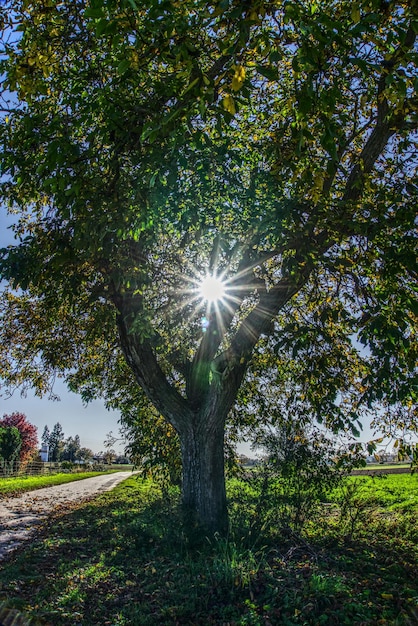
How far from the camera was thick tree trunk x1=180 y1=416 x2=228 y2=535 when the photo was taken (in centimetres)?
837

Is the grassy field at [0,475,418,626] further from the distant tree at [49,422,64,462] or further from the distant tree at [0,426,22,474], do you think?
the distant tree at [49,422,64,462]

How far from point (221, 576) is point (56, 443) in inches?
4950

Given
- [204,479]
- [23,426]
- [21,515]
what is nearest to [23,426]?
[23,426]

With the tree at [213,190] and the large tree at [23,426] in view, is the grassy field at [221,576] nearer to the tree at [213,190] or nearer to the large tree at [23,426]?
the tree at [213,190]

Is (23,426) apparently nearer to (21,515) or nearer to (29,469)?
(29,469)

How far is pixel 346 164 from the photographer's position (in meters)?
9.82

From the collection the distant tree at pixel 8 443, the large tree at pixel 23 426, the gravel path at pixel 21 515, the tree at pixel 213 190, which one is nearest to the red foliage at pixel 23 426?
the large tree at pixel 23 426

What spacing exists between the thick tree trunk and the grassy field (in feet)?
1.30

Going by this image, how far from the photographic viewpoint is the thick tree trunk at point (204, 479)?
8.37m

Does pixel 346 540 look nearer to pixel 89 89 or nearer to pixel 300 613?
pixel 300 613

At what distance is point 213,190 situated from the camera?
22.3 ft

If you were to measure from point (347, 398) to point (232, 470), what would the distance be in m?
3.88

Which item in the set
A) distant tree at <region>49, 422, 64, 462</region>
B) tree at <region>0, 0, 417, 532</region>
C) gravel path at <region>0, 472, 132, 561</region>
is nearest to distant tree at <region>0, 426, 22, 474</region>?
gravel path at <region>0, 472, 132, 561</region>

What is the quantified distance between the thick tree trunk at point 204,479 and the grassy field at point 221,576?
396 mm
